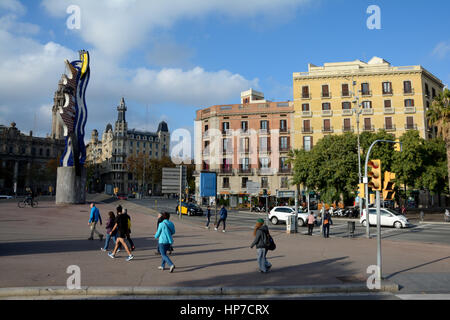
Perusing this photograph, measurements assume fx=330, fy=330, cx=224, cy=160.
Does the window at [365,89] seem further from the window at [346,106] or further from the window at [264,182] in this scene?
the window at [264,182]

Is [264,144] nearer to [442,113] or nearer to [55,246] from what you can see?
[442,113]

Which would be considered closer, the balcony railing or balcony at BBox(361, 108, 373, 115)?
the balcony railing

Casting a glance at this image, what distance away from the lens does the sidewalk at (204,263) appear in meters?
8.06

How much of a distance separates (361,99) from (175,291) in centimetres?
4948

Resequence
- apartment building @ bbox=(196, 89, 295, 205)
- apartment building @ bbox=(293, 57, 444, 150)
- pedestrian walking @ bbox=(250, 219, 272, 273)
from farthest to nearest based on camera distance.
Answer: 1. apartment building @ bbox=(196, 89, 295, 205)
2. apartment building @ bbox=(293, 57, 444, 150)
3. pedestrian walking @ bbox=(250, 219, 272, 273)

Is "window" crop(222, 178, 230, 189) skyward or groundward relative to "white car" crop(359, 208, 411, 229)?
skyward

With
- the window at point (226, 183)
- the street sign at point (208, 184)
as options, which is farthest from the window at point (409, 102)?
the street sign at point (208, 184)

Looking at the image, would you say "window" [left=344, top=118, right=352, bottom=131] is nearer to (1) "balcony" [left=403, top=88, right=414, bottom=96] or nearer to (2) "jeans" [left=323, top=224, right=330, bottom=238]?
(1) "balcony" [left=403, top=88, right=414, bottom=96]

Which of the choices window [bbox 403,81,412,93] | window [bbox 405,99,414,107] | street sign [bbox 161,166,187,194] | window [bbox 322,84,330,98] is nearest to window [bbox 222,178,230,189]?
window [bbox 322,84,330,98]

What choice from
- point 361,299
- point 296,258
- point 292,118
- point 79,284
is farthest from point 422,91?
point 79,284

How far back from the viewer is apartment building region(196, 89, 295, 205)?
52.7 m

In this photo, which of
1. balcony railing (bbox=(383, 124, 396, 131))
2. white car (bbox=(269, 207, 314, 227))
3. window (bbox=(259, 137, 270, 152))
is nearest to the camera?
white car (bbox=(269, 207, 314, 227))

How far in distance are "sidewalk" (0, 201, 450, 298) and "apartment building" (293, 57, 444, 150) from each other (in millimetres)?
36890

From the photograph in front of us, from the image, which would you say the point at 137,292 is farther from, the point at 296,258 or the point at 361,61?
the point at 361,61
